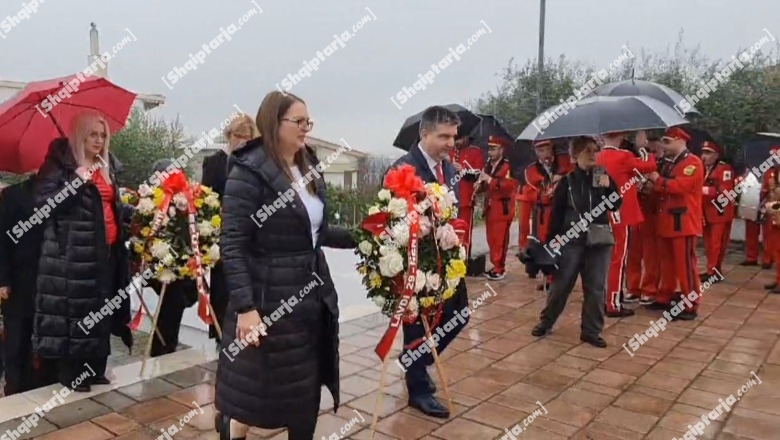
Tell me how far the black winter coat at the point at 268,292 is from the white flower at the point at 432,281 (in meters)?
0.84

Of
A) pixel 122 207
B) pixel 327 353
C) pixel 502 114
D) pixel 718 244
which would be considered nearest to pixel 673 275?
pixel 718 244

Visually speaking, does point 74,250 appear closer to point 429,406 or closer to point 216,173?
point 216,173

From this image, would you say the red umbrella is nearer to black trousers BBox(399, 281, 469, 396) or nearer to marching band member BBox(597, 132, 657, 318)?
black trousers BBox(399, 281, 469, 396)

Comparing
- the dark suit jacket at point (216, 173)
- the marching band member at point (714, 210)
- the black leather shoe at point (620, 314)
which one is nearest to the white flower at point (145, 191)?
the dark suit jacket at point (216, 173)

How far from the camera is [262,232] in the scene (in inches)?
103

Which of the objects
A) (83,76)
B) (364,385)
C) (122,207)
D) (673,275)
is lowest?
(364,385)

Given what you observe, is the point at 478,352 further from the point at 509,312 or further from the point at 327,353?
the point at 327,353

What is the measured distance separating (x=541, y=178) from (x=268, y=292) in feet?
16.4

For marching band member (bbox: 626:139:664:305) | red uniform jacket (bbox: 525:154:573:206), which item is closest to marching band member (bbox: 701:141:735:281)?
marching band member (bbox: 626:139:664:305)

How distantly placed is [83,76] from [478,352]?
10.7 ft

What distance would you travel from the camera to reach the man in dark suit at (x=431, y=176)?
12.0 ft

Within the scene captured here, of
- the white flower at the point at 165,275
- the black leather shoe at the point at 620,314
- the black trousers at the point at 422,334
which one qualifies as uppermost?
the white flower at the point at 165,275

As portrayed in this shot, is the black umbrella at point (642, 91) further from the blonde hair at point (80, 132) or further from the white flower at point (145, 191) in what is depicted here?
the blonde hair at point (80, 132)

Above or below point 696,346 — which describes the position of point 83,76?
above
